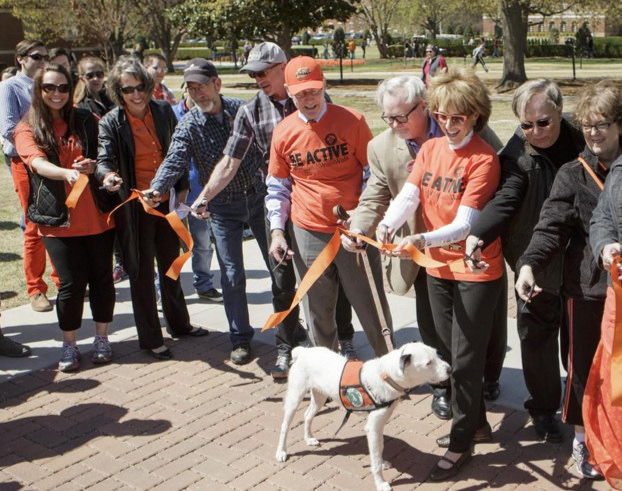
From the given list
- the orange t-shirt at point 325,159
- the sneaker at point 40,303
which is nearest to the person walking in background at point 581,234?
the orange t-shirt at point 325,159

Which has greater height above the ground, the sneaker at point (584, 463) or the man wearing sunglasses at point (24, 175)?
the man wearing sunglasses at point (24, 175)

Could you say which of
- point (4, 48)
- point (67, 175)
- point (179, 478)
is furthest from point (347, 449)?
point (4, 48)

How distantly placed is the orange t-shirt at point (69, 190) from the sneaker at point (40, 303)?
1.76 metres

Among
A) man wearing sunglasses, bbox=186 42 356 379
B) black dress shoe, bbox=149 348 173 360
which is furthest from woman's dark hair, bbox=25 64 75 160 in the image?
black dress shoe, bbox=149 348 173 360

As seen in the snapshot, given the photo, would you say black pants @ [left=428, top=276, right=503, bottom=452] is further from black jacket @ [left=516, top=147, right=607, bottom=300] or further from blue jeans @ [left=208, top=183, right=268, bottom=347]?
blue jeans @ [left=208, top=183, right=268, bottom=347]

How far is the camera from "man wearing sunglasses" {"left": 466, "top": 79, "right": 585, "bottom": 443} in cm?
392

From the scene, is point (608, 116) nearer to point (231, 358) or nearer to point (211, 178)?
point (211, 178)

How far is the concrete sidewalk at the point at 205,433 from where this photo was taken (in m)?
4.28

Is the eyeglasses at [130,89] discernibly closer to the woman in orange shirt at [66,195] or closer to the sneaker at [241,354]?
the woman in orange shirt at [66,195]

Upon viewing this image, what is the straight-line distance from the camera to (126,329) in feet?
22.3

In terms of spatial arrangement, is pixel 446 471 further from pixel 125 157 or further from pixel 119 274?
pixel 119 274

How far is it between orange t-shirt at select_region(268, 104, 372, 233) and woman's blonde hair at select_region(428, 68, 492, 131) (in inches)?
32.5

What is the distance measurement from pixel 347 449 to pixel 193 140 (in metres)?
2.52

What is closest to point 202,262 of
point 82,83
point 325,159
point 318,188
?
point 82,83
